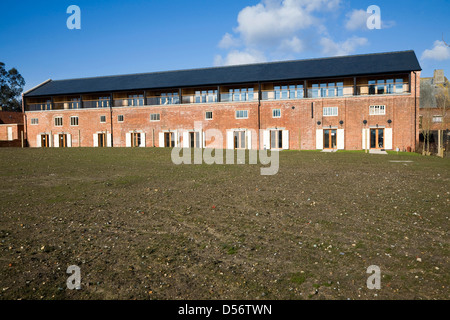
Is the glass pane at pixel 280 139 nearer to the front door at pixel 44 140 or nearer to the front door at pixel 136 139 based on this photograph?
the front door at pixel 136 139

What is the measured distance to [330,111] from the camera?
3150 cm

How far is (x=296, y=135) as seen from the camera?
32.6 meters

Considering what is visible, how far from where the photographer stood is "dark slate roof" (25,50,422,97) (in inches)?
1233

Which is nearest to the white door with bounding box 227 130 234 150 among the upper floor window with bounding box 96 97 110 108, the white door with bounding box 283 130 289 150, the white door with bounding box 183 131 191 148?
the white door with bounding box 183 131 191 148

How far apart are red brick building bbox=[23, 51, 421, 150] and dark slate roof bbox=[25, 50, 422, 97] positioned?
0.10 metres

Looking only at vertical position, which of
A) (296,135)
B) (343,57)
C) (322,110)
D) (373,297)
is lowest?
(373,297)

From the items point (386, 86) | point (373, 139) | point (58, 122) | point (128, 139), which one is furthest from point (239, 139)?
point (58, 122)

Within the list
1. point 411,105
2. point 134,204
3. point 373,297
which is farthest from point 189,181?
point 411,105

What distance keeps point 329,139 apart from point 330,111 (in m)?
2.70

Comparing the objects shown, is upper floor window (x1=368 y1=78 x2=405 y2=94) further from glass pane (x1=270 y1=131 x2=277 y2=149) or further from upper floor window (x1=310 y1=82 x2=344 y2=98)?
glass pane (x1=270 y1=131 x2=277 y2=149)

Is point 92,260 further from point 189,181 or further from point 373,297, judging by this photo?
point 189,181

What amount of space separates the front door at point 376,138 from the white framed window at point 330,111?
12.0 feet

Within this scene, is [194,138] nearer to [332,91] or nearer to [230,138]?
[230,138]

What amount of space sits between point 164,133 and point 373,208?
31.4 metres
